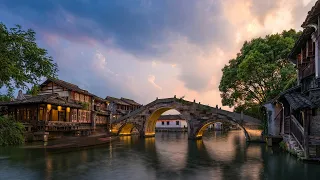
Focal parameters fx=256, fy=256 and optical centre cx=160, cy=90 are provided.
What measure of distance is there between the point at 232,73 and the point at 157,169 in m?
25.9

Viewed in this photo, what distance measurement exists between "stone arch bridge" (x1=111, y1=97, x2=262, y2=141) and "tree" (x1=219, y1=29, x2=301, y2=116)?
9.78 feet

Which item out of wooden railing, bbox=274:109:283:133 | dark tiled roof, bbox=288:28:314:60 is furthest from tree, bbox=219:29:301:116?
dark tiled roof, bbox=288:28:314:60

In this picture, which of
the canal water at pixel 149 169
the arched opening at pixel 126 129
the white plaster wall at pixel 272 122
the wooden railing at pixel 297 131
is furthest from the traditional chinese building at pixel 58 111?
the wooden railing at pixel 297 131

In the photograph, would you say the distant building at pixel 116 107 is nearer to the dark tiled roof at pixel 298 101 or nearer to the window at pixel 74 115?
the window at pixel 74 115

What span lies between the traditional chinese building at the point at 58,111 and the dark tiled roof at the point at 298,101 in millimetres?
30332

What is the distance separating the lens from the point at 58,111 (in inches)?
1679

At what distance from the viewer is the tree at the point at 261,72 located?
3397cm

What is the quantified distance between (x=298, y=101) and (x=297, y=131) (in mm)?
2665

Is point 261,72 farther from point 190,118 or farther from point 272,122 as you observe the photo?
point 190,118

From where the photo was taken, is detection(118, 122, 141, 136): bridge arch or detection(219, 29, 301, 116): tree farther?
detection(118, 122, 141, 136): bridge arch

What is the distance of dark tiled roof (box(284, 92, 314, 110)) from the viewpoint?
55.3 feet

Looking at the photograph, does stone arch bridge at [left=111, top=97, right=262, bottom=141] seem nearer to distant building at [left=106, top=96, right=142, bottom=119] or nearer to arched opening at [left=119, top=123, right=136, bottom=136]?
arched opening at [left=119, top=123, right=136, bottom=136]

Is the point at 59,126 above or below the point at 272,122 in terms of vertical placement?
below

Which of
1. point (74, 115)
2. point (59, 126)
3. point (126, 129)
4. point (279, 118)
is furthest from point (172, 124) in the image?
point (279, 118)
